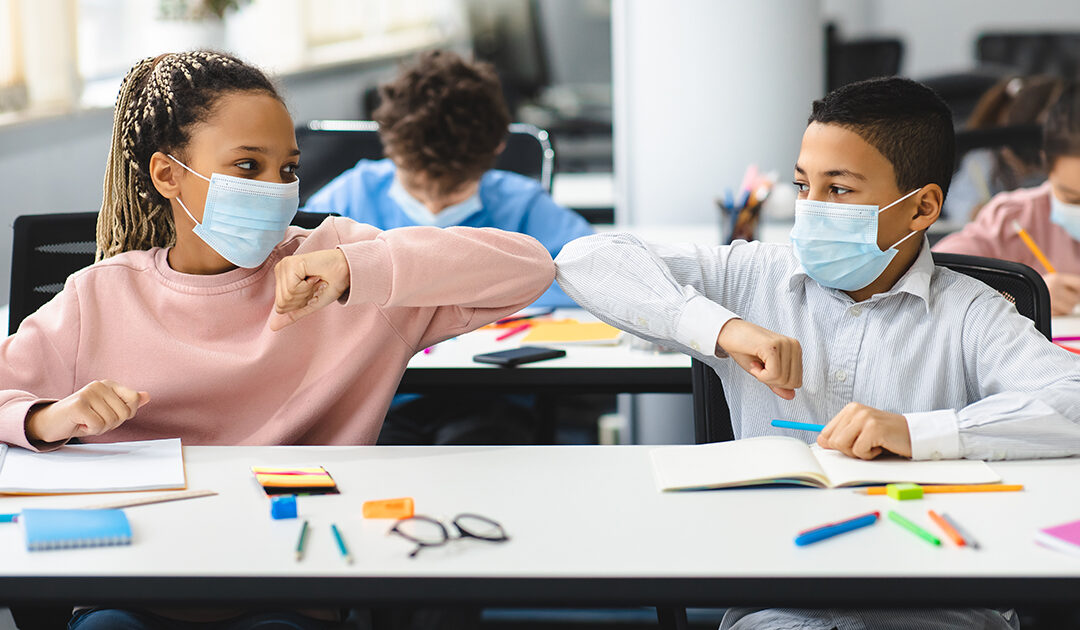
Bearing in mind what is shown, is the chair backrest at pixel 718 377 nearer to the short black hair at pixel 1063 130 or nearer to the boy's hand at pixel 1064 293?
the boy's hand at pixel 1064 293

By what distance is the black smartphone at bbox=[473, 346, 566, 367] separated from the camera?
190cm

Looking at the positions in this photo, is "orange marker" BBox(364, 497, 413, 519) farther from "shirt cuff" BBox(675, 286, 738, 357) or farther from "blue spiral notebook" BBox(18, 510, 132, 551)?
"shirt cuff" BBox(675, 286, 738, 357)

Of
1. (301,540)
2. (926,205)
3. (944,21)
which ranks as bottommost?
(301,540)

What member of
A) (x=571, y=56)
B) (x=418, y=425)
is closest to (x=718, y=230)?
(x=418, y=425)

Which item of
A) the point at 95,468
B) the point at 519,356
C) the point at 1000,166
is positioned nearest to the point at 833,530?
the point at 95,468

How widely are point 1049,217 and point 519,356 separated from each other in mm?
1337

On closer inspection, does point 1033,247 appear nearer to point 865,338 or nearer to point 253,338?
Answer: point 865,338

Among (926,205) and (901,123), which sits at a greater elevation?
(901,123)

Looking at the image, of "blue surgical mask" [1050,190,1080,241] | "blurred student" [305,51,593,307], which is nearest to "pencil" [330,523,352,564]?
"blurred student" [305,51,593,307]

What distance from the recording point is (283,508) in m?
1.11

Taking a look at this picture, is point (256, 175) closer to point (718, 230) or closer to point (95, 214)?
point (95, 214)

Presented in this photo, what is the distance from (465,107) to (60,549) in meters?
1.69

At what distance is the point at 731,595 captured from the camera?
3.12 ft

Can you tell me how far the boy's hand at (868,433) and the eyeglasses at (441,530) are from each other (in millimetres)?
443
